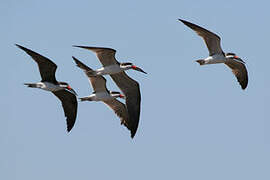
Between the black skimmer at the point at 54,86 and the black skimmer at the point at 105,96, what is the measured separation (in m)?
1.10

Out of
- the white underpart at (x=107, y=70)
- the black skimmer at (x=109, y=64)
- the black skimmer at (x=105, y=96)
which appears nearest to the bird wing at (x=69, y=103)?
the black skimmer at (x=105, y=96)

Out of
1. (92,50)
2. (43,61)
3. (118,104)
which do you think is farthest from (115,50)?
(118,104)

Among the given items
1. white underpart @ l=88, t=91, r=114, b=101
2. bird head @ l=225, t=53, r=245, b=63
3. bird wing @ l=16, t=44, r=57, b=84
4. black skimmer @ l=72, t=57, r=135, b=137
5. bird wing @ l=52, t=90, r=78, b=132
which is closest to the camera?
bird wing @ l=16, t=44, r=57, b=84

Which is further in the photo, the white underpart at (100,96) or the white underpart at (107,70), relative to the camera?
the white underpart at (100,96)

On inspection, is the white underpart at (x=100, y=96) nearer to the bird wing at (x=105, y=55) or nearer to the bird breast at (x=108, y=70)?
the bird breast at (x=108, y=70)

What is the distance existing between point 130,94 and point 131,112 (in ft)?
2.91

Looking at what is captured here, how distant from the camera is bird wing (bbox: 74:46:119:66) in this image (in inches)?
1513

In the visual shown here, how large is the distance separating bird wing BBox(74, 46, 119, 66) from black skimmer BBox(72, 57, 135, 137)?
1.69 metres

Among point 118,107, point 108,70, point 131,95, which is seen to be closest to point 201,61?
point 131,95

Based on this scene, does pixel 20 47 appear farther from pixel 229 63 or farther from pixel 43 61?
pixel 229 63

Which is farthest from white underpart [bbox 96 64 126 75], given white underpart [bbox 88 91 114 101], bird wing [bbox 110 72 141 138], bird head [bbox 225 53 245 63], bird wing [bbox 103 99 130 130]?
bird head [bbox 225 53 245 63]

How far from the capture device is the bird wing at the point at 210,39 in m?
40.0

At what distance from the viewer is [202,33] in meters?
40.4

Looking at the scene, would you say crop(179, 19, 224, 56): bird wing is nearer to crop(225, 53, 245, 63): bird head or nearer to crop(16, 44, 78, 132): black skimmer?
crop(225, 53, 245, 63): bird head
